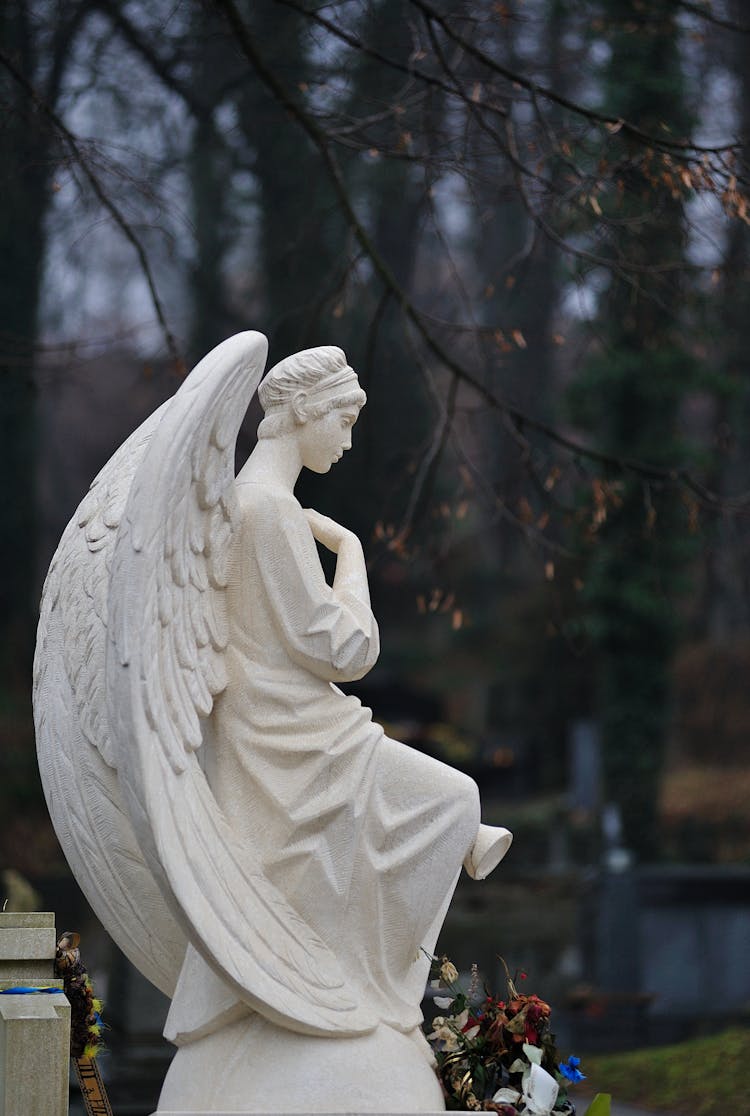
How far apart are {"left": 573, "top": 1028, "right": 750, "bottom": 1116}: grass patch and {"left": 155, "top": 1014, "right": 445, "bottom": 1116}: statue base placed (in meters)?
5.32

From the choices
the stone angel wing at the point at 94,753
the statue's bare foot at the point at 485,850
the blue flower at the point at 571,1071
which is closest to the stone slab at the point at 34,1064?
the stone angel wing at the point at 94,753

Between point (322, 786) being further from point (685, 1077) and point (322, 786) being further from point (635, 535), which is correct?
point (635, 535)

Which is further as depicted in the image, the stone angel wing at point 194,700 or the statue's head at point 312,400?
the statue's head at point 312,400

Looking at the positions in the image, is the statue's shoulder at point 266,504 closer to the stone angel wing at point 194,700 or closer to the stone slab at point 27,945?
the stone angel wing at point 194,700

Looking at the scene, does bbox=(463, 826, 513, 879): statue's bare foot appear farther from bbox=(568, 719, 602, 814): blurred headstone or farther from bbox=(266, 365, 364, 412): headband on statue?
bbox=(568, 719, 602, 814): blurred headstone

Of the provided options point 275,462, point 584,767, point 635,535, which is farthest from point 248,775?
point 584,767

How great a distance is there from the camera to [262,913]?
5.15 m

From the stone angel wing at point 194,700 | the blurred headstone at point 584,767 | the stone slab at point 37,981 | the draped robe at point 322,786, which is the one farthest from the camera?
the blurred headstone at point 584,767

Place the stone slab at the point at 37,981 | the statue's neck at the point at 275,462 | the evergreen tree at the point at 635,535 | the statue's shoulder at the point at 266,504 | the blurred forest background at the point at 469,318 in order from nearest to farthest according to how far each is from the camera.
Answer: the statue's shoulder at the point at 266,504, the statue's neck at the point at 275,462, the stone slab at the point at 37,981, the blurred forest background at the point at 469,318, the evergreen tree at the point at 635,535

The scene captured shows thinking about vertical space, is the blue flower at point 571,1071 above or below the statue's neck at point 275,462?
below

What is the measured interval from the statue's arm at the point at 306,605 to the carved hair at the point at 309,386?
0.31 metres

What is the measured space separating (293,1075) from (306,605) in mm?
1389

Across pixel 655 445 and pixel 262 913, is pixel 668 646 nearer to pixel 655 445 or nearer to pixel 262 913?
pixel 655 445

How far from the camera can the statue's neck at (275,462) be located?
5509 mm
